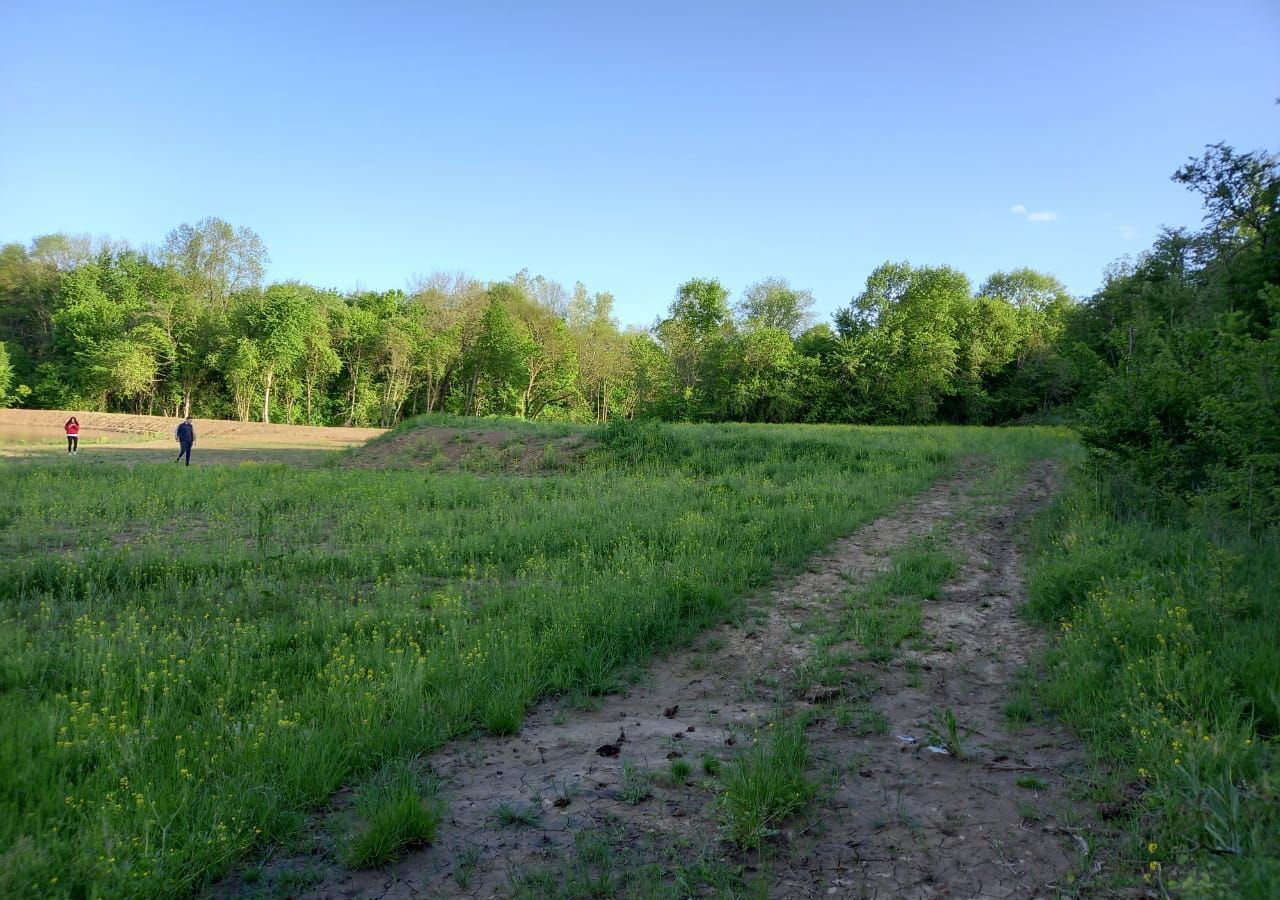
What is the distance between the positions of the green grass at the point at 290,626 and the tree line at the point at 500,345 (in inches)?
1310

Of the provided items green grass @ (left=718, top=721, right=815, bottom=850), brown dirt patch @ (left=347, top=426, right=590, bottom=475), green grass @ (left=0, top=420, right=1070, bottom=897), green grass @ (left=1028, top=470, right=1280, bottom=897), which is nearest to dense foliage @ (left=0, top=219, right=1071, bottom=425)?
brown dirt patch @ (left=347, top=426, right=590, bottom=475)

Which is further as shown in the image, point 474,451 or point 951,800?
point 474,451

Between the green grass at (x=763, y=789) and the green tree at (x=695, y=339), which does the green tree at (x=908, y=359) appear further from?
the green grass at (x=763, y=789)

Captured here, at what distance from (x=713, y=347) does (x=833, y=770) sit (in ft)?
170

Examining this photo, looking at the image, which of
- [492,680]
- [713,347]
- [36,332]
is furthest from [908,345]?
[36,332]

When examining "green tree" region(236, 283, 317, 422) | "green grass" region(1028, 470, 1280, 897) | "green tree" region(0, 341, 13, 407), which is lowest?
"green grass" region(1028, 470, 1280, 897)

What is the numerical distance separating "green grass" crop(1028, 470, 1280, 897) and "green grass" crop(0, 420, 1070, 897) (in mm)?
3297

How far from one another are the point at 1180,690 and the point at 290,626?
7101 mm

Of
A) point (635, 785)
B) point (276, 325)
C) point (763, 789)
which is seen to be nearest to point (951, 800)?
point (763, 789)

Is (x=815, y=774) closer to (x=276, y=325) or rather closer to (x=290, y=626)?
(x=290, y=626)

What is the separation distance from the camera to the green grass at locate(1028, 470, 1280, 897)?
2957mm

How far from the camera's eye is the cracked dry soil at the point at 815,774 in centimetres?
316

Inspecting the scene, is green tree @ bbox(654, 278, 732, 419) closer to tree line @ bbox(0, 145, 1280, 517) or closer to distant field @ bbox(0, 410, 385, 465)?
tree line @ bbox(0, 145, 1280, 517)

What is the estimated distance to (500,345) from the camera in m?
58.2
